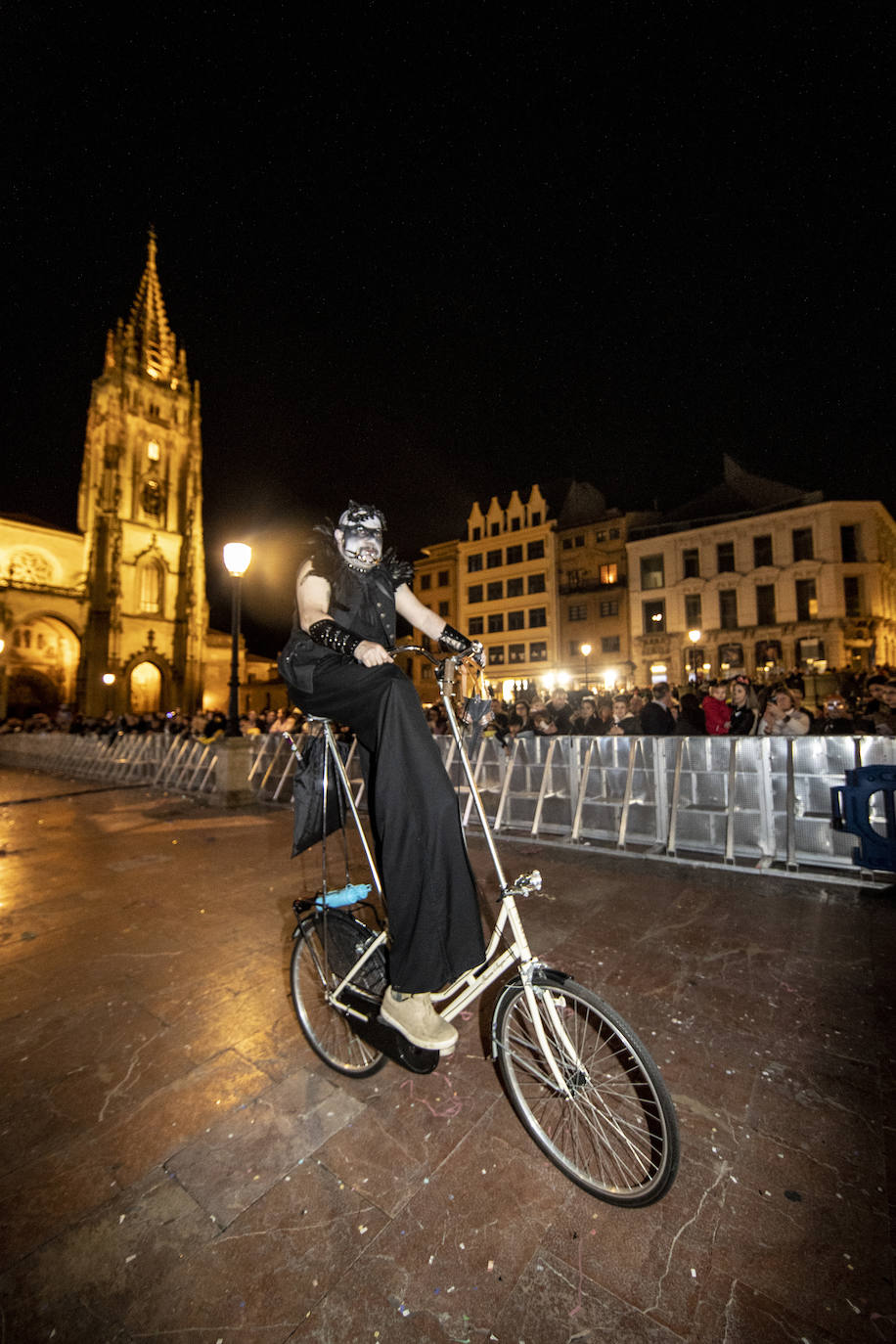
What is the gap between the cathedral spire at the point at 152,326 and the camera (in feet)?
193

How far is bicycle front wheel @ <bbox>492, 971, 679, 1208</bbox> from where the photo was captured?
1896 mm

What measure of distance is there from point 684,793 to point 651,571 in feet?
114

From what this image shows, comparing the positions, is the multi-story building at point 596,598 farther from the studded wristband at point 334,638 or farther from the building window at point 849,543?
the studded wristband at point 334,638

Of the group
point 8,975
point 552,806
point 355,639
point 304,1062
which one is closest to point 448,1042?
point 304,1062

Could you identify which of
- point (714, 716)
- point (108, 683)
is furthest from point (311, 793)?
point (108, 683)

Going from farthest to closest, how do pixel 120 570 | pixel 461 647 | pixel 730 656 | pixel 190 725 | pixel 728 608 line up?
1. pixel 120 570
2. pixel 728 608
3. pixel 730 656
4. pixel 190 725
5. pixel 461 647

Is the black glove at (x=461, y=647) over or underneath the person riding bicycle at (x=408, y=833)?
over

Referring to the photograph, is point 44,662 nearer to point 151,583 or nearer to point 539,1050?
point 151,583

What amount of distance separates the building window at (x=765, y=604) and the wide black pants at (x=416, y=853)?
3796 cm

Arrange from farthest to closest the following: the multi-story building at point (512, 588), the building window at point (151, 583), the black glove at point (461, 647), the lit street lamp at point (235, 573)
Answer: the building window at point (151, 583)
the multi-story building at point (512, 588)
the lit street lamp at point (235, 573)
the black glove at point (461, 647)

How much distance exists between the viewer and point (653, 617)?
1497 inches

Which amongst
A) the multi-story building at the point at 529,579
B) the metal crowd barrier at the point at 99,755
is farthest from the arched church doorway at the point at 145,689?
the metal crowd barrier at the point at 99,755

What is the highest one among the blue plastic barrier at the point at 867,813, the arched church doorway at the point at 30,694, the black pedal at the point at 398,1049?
the arched church doorway at the point at 30,694

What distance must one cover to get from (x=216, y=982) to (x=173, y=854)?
404 cm
